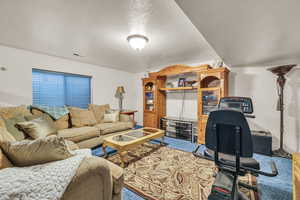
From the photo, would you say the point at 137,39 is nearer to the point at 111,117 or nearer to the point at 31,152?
the point at 31,152

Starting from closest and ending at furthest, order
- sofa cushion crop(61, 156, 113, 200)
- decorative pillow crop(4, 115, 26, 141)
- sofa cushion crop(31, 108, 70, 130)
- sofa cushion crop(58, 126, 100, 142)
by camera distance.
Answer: sofa cushion crop(61, 156, 113, 200)
decorative pillow crop(4, 115, 26, 141)
sofa cushion crop(58, 126, 100, 142)
sofa cushion crop(31, 108, 70, 130)

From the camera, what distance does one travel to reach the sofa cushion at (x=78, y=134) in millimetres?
2639

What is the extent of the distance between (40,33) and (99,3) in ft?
5.02

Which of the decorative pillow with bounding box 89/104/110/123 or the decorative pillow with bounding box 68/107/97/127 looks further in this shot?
the decorative pillow with bounding box 89/104/110/123

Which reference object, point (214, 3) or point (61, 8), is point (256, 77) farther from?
point (61, 8)

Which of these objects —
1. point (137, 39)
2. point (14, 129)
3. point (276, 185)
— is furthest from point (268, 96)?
point (14, 129)

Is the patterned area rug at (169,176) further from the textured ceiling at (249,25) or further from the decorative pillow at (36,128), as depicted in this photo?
the textured ceiling at (249,25)

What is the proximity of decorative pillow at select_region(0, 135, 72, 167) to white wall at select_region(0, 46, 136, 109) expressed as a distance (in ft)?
8.97

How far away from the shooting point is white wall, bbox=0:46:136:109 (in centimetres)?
289

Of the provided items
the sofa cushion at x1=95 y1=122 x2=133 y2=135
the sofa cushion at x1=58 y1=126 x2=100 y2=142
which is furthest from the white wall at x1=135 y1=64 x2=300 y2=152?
the sofa cushion at x1=58 y1=126 x2=100 y2=142

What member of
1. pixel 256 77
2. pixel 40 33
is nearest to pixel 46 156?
pixel 40 33

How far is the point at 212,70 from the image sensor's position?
131 inches

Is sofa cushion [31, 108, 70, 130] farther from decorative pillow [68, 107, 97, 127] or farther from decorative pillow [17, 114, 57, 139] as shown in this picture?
decorative pillow [17, 114, 57, 139]

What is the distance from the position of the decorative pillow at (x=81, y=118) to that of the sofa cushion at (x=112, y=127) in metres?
0.24
